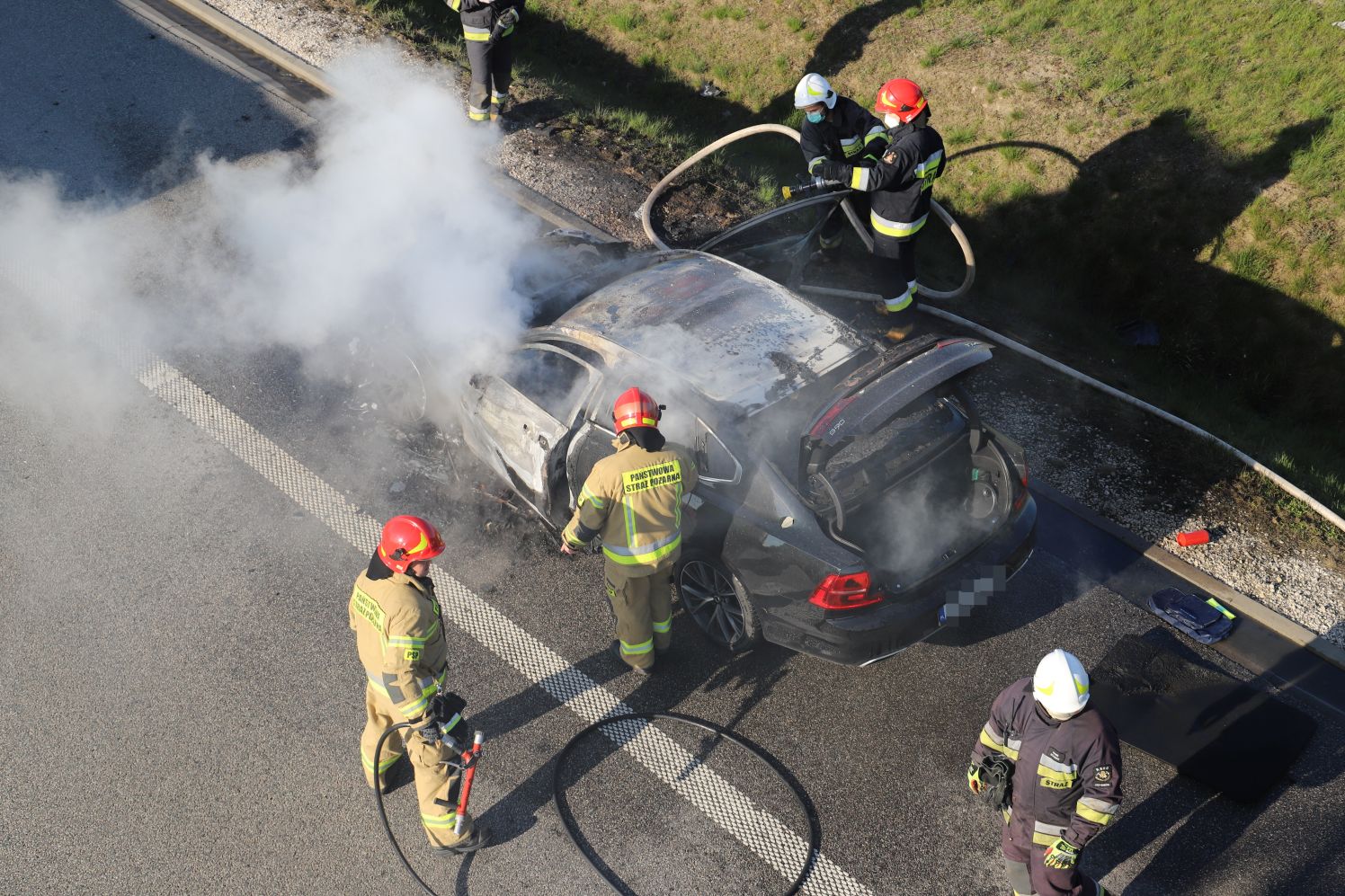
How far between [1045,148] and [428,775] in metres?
8.12

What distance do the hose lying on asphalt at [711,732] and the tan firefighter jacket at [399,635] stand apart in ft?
3.15

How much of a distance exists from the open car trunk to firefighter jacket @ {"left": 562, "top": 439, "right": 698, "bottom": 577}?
25.2 inches

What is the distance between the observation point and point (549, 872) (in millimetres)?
4766

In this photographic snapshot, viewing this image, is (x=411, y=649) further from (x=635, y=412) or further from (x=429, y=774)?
(x=635, y=412)

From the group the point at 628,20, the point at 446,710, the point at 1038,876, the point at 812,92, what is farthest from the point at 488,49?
the point at 1038,876

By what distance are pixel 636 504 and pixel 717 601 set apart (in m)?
0.95

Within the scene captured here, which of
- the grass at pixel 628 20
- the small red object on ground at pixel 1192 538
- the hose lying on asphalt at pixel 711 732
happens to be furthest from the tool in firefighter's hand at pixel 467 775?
the grass at pixel 628 20

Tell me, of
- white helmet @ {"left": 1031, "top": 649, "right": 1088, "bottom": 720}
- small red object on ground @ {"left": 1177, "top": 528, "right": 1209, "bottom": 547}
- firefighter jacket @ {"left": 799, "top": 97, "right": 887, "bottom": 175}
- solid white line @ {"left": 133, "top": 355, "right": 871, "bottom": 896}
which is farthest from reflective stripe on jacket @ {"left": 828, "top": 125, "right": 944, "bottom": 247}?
white helmet @ {"left": 1031, "top": 649, "right": 1088, "bottom": 720}

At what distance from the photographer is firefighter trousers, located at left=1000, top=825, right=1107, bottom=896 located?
14.4ft

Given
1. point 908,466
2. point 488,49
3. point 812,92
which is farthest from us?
point 488,49

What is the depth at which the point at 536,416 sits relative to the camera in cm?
590

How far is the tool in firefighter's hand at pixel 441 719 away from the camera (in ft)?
14.6

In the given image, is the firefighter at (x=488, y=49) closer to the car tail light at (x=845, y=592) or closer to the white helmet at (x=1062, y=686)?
the car tail light at (x=845, y=592)

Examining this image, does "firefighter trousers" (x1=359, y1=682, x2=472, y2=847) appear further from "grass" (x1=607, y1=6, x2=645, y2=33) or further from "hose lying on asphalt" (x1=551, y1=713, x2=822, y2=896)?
"grass" (x1=607, y1=6, x2=645, y2=33)
